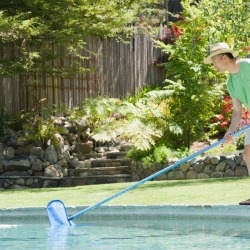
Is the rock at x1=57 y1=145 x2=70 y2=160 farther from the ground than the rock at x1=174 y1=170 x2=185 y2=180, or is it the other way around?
the rock at x1=57 y1=145 x2=70 y2=160

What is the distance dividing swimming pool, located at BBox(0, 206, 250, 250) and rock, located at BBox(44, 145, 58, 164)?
7.15m

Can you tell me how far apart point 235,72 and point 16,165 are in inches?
333

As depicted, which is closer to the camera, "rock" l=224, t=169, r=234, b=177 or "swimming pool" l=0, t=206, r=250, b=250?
"swimming pool" l=0, t=206, r=250, b=250

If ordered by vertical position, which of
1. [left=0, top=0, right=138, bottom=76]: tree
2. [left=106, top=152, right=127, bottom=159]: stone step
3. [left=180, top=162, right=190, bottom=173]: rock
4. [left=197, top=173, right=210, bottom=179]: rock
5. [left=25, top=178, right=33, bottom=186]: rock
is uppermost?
[left=0, top=0, right=138, bottom=76]: tree

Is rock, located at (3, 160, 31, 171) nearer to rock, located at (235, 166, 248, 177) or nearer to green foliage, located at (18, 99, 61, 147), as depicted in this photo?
green foliage, located at (18, 99, 61, 147)

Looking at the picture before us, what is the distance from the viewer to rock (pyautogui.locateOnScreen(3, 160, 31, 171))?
1484cm

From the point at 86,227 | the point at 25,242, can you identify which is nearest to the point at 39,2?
the point at 86,227

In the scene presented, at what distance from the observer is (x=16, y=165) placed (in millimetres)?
14852

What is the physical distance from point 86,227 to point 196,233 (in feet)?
4.23

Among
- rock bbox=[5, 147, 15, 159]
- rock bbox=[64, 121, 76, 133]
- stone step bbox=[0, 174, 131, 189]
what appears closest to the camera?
stone step bbox=[0, 174, 131, 189]

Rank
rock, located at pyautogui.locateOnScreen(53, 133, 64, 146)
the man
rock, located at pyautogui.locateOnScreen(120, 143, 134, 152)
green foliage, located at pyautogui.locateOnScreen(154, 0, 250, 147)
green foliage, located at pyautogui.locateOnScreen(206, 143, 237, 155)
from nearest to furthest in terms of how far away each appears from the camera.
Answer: the man
green foliage, located at pyautogui.locateOnScreen(206, 143, 237, 155)
rock, located at pyautogui.locateOnScreen(53, 133, 64, 146)
rock, located at pyautogui.locateOnScreen(120, 143, 134, 152)
green foliage, located at pyautogui.locateOnScreen(154, 0, 250, 147)

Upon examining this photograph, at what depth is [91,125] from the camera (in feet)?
53.5

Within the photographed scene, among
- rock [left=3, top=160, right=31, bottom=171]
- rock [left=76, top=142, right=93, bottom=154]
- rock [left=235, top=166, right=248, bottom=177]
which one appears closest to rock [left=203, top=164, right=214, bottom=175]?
rock [left=235, top=166, right=248, bottom=177]

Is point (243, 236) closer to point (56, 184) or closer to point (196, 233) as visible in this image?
point (196, 233)
